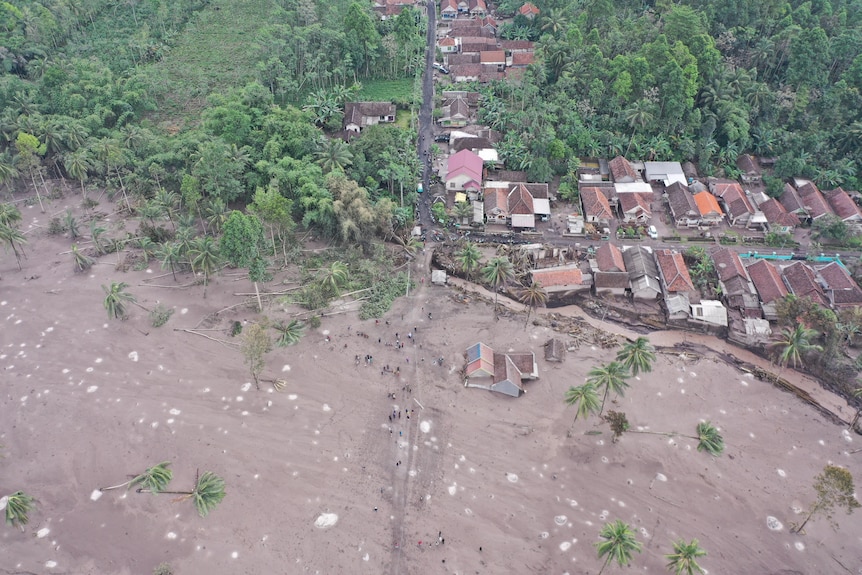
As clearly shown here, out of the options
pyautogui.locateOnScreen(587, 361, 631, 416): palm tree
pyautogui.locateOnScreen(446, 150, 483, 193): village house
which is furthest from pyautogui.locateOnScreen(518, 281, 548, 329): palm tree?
pyautogui.locateOnScreen(446, 150, 483, 193): village house

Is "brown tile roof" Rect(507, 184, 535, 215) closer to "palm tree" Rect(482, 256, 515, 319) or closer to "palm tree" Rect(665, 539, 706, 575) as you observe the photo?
"palm tree" Rect(482, 256, 515, 319)

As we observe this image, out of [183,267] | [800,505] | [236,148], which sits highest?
[236,148]

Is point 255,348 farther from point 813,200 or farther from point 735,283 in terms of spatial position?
point 813,200

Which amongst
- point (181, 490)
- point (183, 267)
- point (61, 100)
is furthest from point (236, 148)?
point (181, 490)

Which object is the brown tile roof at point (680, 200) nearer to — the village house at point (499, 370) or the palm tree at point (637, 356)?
the palm tree at point (637, 356)

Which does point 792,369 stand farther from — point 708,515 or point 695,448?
point 708,515

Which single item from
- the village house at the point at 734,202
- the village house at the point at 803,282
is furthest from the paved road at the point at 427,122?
the village house at the point at 803,282
